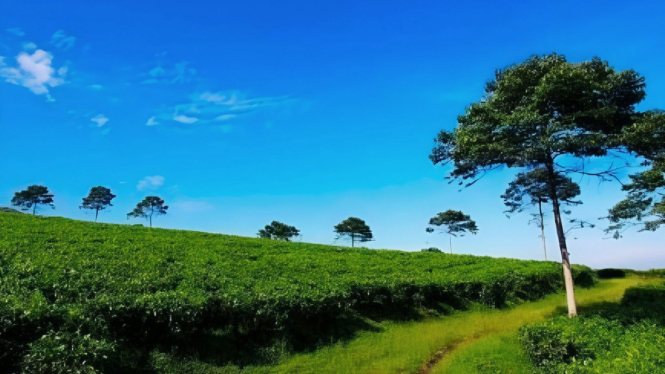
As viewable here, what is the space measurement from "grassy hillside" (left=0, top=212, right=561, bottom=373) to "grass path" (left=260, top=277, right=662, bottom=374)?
0.84 m

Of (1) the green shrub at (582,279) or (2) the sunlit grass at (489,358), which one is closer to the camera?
(2) the sunlit grass at (489,358)

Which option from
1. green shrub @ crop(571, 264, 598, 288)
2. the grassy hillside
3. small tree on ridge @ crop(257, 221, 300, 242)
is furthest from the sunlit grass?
small tree on ridge @ crop(257, 221, 300, 242)

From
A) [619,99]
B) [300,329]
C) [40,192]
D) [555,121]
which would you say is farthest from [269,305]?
[40,192]

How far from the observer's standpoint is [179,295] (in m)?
11.8

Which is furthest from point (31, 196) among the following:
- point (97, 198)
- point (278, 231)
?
point (278, 231)

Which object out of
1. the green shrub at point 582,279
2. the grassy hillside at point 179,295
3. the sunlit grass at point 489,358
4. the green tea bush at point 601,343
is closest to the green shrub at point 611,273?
the green shrub at point 582,279

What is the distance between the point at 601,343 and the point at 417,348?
A: 18.1ft

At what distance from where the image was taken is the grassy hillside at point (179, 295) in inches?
354

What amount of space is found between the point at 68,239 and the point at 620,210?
84.3ft

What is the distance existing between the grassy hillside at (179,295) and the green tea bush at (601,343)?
657 cm

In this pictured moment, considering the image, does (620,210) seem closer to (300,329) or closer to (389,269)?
(389,269)

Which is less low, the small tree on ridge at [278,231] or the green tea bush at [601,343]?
the small tree on ridge at [278,231]

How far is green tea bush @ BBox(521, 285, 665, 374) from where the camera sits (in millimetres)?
8508

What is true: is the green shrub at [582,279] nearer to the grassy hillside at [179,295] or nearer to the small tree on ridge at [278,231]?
the grassy hillside at [179,295]
